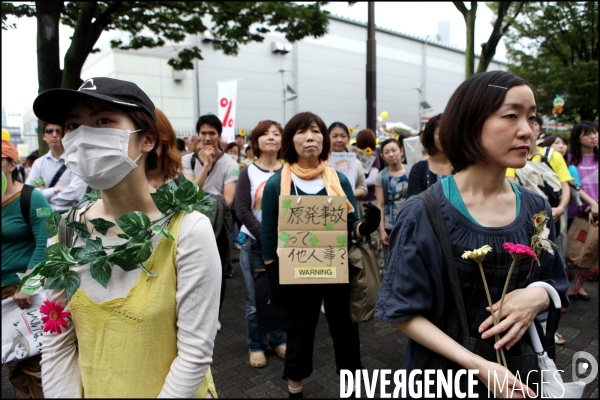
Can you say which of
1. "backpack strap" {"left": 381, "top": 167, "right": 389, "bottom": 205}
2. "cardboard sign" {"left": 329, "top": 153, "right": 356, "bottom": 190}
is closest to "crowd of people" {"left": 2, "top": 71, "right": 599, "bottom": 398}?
"cardboard sign" {"left": 329, "top": 153, "right": 356, "bottom": 190}

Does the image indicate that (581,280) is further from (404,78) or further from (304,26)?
(404,78)

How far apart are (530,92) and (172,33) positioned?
32.8 feet

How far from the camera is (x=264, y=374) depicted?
3.67m

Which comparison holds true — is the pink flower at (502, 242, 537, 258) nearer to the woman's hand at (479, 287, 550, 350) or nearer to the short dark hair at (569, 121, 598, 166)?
the woman's hand at (479, 287, 550, 350)

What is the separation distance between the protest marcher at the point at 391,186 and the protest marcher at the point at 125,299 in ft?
12.4

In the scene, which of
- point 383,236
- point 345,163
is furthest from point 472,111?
point 383,236

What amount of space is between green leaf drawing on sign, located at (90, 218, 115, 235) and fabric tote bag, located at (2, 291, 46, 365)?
4.61 feet

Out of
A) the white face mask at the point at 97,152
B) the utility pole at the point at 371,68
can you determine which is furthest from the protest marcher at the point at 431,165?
the utility pole at the point at 371,68

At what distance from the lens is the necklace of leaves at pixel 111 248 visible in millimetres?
1433

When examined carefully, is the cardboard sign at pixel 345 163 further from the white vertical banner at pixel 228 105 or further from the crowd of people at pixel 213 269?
the white vertical banner at pixel 228 105

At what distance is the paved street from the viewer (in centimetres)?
340

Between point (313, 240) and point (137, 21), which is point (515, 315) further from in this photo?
point (137, 21)

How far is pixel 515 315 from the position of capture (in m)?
1.44

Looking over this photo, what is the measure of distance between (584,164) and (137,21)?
854 centimetres
